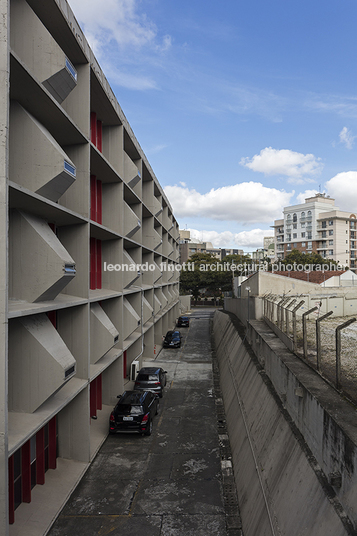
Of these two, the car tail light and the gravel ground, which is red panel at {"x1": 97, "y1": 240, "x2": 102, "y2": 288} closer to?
the car tail light

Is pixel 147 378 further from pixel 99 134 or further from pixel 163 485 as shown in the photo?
pixel 99 134

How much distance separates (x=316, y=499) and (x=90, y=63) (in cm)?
1352

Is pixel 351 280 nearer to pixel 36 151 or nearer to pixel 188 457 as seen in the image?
pixel 188 457

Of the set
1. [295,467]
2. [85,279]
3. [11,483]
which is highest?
[85,279]

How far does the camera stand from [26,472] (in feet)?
31.0

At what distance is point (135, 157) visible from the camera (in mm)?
22562

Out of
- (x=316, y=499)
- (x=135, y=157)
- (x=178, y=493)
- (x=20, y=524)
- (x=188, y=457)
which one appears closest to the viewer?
(x=316, y=499)

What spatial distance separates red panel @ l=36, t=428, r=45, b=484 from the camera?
10227 millimetres

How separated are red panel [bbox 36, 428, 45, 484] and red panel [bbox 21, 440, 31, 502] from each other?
57 centimetres

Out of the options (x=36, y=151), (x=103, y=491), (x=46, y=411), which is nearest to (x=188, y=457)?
(x=103, y=491)

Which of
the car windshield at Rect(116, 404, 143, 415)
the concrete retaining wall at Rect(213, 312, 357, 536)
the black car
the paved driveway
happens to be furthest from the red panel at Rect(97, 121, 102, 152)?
the paved driveway

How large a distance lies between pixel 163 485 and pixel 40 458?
11.7ft

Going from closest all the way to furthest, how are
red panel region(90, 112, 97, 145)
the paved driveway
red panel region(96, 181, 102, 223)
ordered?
the paved driveway → red panel region(90, 112, 97, 145) → red panel region(96, 181, 102, 223)

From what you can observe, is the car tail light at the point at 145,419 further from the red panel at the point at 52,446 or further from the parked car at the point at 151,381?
the parked car at the point at 151,381
